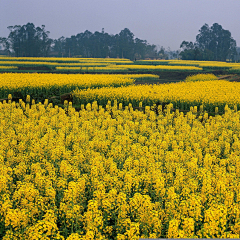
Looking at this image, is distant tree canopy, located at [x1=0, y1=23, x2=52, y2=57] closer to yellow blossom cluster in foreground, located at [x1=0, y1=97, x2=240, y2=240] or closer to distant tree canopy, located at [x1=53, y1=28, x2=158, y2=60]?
distant tree canopy, located at [x1=53, y1=28, x2=158, y2=60]

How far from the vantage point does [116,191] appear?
6.37 m

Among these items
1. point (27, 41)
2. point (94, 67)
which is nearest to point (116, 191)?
point (94, 67)

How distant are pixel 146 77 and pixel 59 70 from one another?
1986 cm

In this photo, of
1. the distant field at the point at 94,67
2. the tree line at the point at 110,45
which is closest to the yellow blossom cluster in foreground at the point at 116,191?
the distant field at the point at 94,67

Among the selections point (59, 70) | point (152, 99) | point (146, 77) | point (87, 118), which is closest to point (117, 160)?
point (87, 118)

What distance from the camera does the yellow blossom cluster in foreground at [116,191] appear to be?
5.44 m

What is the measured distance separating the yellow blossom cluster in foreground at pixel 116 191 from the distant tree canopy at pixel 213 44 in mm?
121417

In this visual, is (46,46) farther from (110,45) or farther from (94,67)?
(94,67)

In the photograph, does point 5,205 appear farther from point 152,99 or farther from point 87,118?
point 152,99

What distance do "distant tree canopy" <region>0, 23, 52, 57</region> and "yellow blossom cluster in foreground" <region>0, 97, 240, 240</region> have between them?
424 feet

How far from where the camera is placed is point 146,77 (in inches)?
1896

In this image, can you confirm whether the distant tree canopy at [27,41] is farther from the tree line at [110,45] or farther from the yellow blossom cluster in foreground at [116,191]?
the yellow blossom cluster in foreground at [116,191]

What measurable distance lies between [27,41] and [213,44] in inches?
3551

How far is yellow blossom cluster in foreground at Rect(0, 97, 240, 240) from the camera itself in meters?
5.44
